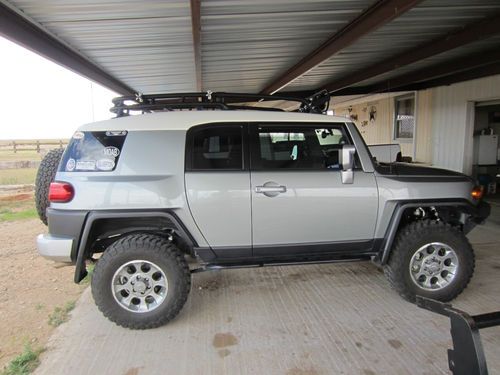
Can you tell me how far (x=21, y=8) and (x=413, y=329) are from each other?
17.3ft

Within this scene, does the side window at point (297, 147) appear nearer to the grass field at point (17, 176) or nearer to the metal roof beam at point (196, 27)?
the metal roof beam at point (196, 27)

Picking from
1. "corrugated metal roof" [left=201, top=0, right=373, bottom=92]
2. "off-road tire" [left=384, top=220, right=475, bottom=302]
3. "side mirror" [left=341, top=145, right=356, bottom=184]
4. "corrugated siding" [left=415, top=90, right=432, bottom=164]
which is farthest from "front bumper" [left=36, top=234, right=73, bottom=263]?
"corrugated siding" [left=415, top=90, right=432, bottom=164]

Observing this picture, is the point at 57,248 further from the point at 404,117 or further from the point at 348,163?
the point at 404,117

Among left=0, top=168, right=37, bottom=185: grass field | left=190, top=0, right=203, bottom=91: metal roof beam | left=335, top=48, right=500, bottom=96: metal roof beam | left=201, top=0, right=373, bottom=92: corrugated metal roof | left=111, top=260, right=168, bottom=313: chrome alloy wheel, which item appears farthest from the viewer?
left=0, top=168, right=37, bottom=185: grass field

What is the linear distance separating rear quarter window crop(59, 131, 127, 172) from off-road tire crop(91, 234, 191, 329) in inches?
27.0

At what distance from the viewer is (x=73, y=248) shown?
318 centimetres

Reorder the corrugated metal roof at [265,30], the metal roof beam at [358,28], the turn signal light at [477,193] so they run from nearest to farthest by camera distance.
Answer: the turn signal light at [477,193] < the metal roof beam at [358,28] < the corrugated metal roof at [265,30]

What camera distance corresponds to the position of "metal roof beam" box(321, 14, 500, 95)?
5.43m

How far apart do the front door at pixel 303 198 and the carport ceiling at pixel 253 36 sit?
1.92 meters

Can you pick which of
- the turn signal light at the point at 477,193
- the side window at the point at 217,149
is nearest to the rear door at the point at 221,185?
the side window at the point at 217,149

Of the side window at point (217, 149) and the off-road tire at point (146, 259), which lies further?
the side window at point (217, 149)

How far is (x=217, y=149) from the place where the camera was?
343 centimetres

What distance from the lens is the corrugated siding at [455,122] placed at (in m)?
8.95

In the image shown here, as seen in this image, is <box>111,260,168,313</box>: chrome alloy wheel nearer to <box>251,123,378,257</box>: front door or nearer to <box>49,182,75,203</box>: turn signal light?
<box>49,182,75,203</box>: turn signal light
